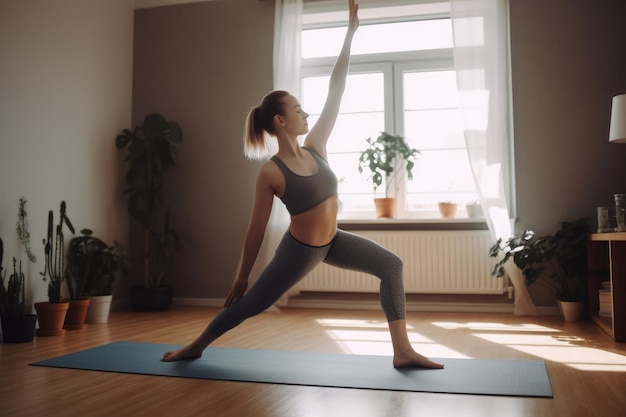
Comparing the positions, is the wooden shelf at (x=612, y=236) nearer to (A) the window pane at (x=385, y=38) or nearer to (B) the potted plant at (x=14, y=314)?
(A) the window pane at (x=385, y=38)

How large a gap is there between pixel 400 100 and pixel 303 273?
3.00 metres

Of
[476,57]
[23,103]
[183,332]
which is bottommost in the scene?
[183,332]

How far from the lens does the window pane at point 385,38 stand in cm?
486

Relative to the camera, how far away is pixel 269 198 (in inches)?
87.3

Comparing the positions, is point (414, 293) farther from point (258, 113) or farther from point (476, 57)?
point (258, 113)

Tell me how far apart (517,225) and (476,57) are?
1.35 meters

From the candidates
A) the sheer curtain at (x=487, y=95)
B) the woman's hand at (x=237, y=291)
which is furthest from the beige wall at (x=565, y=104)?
the woman's hand at (x=237, y=291)

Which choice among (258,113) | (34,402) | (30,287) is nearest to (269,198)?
(258,113)

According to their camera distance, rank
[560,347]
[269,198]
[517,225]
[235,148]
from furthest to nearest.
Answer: [235,148], [517,225], [560,347], [269,198]

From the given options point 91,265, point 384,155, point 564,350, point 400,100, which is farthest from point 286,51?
point 564,350

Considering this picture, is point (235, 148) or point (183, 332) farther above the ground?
point (235, 148)

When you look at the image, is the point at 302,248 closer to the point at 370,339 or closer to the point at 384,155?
the point at 370,339

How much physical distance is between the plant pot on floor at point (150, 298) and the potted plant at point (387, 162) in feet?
6.19

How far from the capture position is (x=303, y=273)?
2.26 m
